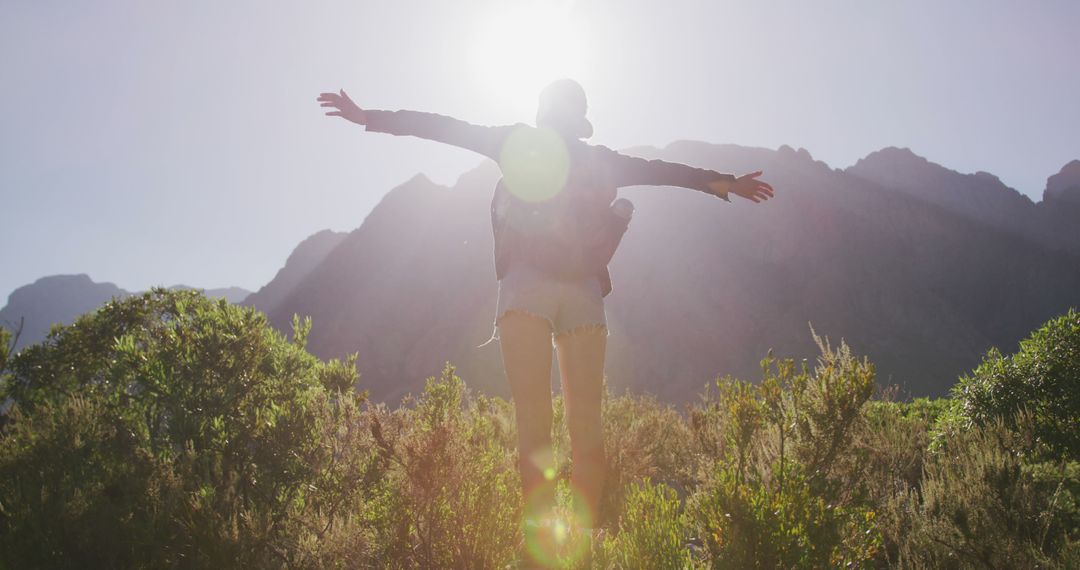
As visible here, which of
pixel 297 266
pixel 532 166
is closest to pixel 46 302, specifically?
pixel 297 266

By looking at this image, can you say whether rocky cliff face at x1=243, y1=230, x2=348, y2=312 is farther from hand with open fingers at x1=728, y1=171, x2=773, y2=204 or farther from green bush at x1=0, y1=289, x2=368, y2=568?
hand with open fingers at x1=728, y1=171, x2=773, y2=204

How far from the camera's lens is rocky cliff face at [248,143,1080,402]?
189 feet

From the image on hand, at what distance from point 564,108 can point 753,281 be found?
69.9m

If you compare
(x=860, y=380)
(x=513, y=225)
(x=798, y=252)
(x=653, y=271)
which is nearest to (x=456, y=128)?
(x=513, y=225)

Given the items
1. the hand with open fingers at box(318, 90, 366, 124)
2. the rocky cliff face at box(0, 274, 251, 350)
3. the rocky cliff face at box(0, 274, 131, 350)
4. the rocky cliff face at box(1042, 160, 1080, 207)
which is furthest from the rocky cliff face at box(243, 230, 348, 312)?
the rocky cliff face at box(1042, 160, 1080, 207)

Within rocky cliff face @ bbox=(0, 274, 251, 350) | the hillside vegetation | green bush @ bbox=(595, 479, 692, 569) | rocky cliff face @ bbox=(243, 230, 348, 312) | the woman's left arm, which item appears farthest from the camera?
rocky cliff face @ bbox=(0, 274, 251, 350)

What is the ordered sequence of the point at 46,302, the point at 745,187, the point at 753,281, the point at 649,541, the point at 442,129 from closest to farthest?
the point at 649,541, the point at 442,129, the point at 745,187, the point at 753,281, the point at 46,302

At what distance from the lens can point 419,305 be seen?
70.2 metres

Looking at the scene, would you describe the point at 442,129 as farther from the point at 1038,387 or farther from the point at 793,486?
the point at 1038,387

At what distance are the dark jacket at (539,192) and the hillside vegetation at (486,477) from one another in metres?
0.94

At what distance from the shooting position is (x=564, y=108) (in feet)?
8.40

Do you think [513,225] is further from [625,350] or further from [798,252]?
[798,252]

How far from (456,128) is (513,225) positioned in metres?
0.55

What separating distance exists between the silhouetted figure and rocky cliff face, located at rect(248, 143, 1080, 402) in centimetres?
4695
